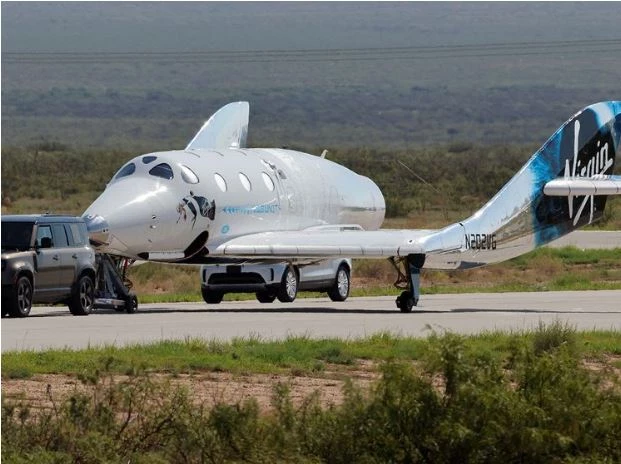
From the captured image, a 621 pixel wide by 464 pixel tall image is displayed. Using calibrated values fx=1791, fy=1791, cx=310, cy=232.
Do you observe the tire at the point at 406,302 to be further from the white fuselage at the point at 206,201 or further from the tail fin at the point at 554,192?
the white fuselage at the point at 206,201

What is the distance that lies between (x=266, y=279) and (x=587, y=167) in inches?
267

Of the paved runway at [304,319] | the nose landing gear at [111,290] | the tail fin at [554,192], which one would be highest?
the tail fin at [554,192]

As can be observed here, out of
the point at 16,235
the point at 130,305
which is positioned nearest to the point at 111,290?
the point at 130,305

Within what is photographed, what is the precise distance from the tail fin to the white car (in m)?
3.86

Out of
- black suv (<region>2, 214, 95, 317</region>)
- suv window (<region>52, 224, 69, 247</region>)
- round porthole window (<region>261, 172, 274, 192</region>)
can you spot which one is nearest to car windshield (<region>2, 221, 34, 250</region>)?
black suv (<region>2, 214, 95, 317</region>)

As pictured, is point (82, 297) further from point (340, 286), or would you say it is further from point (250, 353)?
point (250, 353)

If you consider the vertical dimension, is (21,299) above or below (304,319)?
above

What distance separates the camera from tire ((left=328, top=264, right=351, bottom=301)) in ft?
121

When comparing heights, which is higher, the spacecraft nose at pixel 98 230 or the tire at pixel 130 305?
the spacecraft nose at pixel 98 230

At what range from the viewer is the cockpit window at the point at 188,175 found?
3300 centimetres

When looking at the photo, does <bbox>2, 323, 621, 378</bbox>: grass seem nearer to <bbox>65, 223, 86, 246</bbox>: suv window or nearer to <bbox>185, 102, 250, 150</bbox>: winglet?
<bbox>65, 223, 86, 246</bbox>: suv window

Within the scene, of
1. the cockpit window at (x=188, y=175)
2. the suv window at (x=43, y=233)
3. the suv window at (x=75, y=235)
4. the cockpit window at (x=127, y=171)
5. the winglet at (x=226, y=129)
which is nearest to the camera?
the suv window at (x=43, y=233)

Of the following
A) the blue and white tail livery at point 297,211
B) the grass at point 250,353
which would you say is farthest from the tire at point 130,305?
the grass at point 250,353

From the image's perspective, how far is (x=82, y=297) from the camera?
3053cm
